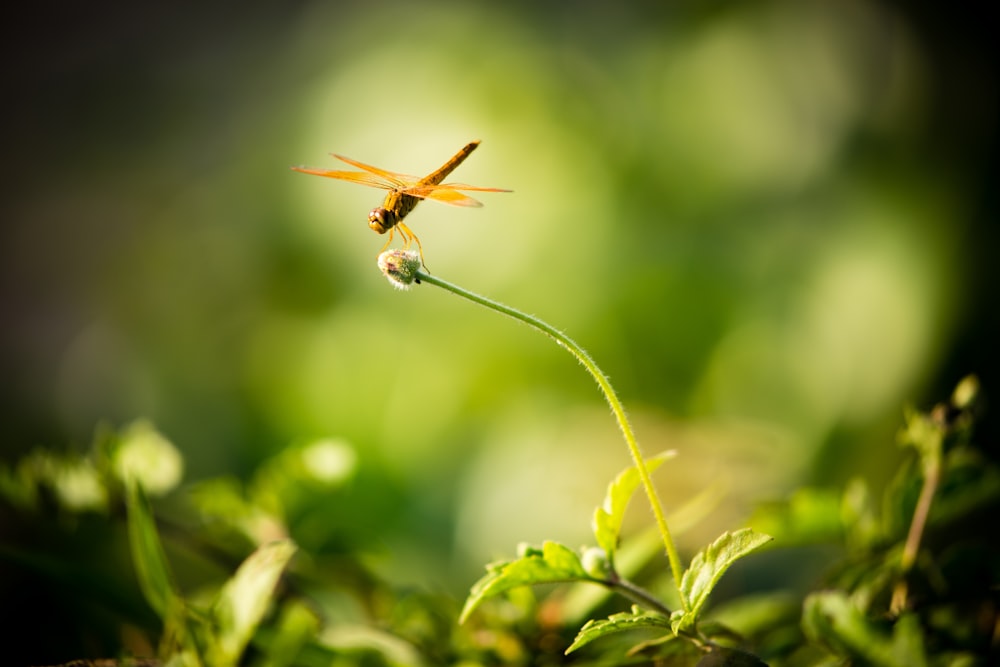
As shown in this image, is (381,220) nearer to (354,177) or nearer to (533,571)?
(354,177)

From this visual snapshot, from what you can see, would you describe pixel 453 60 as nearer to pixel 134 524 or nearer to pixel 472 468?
pixel 472 468

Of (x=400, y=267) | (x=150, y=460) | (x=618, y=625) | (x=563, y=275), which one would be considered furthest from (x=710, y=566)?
(x=563, y=275)

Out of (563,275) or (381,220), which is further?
(563,275)

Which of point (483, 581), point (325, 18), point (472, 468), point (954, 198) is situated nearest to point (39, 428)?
point (472, 468)

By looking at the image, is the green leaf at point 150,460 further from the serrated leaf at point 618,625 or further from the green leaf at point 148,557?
the serrated leaf at point 618,625

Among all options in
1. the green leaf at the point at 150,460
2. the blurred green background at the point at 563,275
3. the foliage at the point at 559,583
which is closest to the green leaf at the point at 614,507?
the foliage at the point at 559,583

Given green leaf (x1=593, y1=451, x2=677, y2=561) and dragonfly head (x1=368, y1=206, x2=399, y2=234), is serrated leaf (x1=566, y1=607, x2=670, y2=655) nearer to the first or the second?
green leaf (x1=593, y1=451, x2=677, y2=561)
